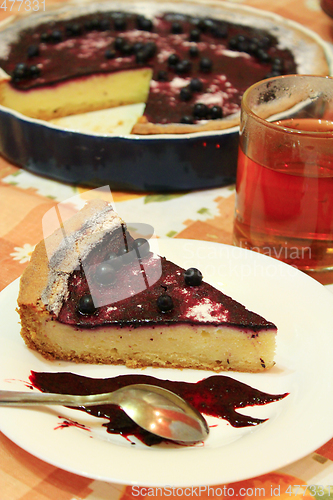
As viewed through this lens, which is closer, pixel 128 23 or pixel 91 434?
pixel 91 434

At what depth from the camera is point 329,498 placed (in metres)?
1.05

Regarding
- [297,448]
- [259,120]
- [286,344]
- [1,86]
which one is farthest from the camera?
[1,86]

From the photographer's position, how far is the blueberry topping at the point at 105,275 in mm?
1461

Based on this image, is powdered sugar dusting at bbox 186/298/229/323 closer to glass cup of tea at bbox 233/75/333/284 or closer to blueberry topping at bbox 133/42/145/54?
glass cup of tea at bbox 233/75/333/284

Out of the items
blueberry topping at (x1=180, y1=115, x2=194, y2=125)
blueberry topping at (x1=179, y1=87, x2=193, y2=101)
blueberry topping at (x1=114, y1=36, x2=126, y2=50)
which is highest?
blueberry topping at (x1=114, y1=36, x2=126, y2=50)

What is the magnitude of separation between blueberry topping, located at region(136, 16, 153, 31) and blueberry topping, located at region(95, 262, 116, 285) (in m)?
2.03

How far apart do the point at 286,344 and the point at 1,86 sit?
6.05 feet

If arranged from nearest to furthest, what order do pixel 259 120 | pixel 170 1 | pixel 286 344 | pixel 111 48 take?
pixel 286 344 → pixel 259 120 → pixel 111 48 → pixel 170 1

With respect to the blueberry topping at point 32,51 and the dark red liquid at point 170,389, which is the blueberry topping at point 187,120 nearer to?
the blueberry topping at point 32,51

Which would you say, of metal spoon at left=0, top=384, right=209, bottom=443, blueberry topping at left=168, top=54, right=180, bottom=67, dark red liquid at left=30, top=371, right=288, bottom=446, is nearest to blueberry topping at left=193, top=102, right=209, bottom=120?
blueberry topping at left=168, top=54, right=180, bottom=67

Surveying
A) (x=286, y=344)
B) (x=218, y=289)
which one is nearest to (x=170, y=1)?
(x=218, y=289)

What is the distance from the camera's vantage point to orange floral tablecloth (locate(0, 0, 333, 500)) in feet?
3.44

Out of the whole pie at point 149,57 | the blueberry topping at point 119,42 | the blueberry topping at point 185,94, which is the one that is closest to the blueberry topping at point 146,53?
the whole pie at point 149,57

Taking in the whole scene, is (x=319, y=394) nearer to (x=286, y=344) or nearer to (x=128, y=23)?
(x=286, y=344)
